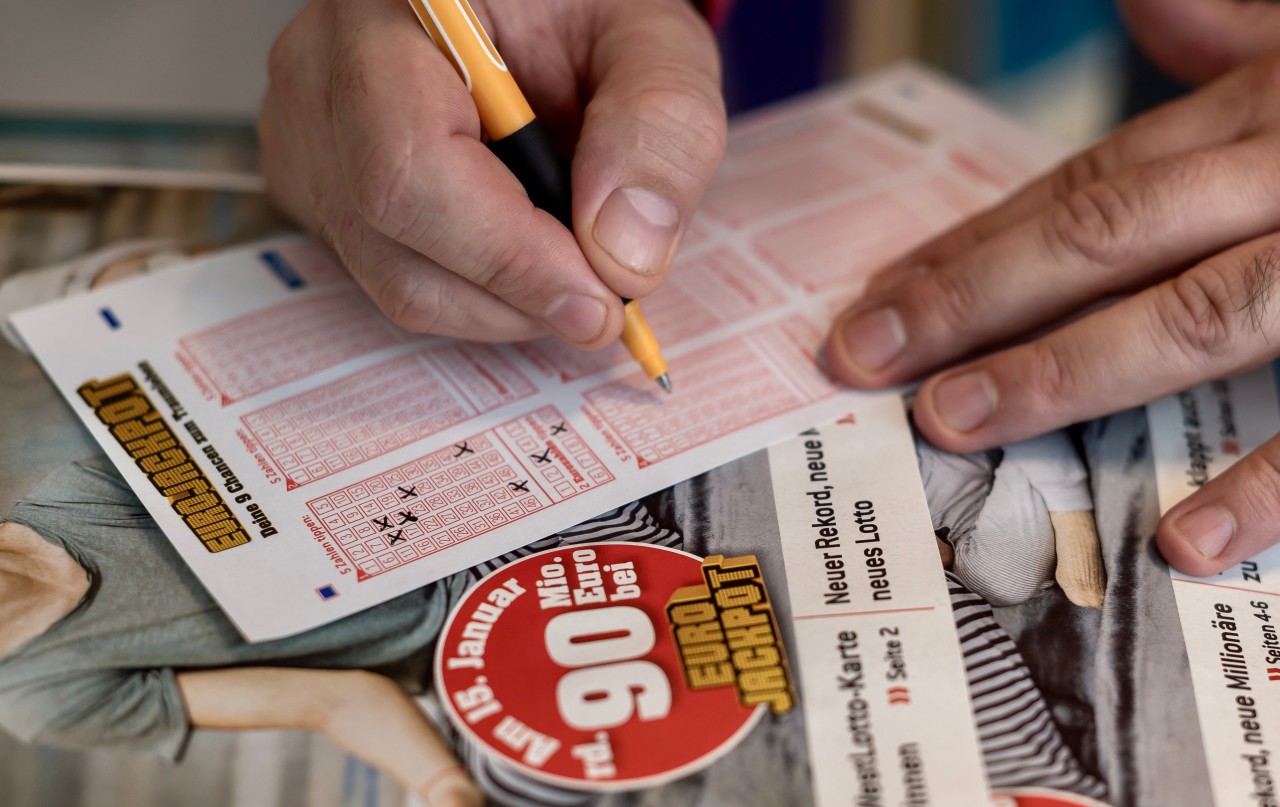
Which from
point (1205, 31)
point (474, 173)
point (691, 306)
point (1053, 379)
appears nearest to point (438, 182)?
point (474, 173)

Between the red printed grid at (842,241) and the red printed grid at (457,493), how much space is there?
25cm

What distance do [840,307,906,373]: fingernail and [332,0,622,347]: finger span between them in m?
0.17

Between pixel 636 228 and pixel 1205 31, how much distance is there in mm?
555

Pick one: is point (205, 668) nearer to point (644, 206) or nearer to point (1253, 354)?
point (644, 206)

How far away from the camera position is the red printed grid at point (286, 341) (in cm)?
63

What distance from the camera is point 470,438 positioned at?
592mm

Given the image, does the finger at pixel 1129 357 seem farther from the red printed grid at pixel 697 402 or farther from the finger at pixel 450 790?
the finger at pixel 450 790

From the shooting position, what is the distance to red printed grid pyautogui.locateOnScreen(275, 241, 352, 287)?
0.72 meters

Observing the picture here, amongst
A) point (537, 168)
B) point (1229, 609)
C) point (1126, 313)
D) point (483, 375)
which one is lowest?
point (1229, 609)

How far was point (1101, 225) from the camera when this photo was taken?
2.03ft

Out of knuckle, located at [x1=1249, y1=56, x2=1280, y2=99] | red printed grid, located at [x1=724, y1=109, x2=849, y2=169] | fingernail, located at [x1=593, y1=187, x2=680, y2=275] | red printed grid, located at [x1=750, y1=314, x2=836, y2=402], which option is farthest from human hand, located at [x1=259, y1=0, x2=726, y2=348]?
knuckle, located at [x1=1249, y1=56, x2=1280, y2=99]

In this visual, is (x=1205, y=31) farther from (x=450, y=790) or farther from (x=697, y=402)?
(x=450, y=790)

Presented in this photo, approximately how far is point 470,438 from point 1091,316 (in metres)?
0.37

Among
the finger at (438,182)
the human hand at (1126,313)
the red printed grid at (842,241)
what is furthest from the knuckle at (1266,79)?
the finger at (438,182)
